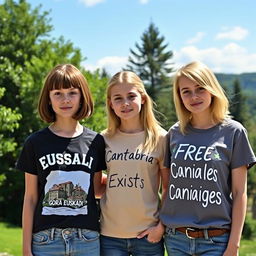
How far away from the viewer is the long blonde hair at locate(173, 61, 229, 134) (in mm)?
3389

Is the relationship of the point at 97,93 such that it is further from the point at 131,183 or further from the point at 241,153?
the point at 241,153

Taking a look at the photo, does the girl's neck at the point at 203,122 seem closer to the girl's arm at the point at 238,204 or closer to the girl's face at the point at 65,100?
the girl's arm at the point at 238,204

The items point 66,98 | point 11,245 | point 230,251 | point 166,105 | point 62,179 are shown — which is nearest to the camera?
point 230,251

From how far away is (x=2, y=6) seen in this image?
1991 cm

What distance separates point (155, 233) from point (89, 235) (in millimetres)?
507

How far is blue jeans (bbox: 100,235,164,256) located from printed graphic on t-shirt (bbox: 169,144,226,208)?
447 mm

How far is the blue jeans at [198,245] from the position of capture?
3.22 metres

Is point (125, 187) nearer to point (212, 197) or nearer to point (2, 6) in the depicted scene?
point (212, 197)

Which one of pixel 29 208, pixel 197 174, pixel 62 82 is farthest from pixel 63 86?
pixel 197 174

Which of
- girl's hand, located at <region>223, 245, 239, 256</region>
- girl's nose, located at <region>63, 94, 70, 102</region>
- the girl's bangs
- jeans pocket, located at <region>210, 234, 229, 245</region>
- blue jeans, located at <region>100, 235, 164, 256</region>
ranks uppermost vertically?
the girl's bangs

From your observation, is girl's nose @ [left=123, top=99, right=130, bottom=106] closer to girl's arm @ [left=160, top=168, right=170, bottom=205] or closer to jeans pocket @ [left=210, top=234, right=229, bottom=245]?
girl's arm @ [left=160, top=168, right=170, bottom=205]

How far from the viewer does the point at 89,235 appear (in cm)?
341

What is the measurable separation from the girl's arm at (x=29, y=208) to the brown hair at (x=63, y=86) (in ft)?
1.75

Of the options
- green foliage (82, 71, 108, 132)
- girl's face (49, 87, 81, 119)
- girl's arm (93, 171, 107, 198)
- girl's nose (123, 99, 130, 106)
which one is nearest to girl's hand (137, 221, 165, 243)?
girl's arm (93, 171, 107, 198)
